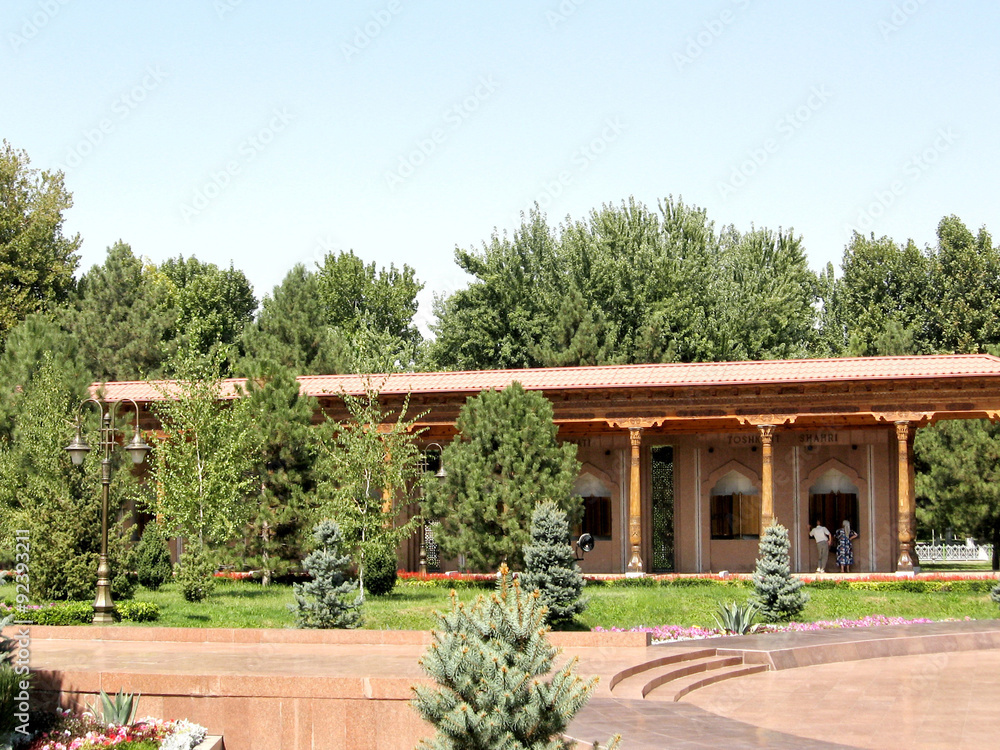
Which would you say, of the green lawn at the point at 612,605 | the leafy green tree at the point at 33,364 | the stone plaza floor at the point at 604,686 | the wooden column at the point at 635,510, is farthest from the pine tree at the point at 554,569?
the leafy green tree at the point at 33,364

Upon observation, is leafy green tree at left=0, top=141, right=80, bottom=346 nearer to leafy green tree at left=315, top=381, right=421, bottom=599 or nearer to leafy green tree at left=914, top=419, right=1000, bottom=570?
leafy green tree at left=315, top=381, right=421, bottom=599

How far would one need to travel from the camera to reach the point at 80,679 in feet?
36.3

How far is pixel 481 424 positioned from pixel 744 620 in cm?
834

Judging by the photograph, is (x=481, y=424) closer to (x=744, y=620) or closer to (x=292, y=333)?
(x=744, y=620)

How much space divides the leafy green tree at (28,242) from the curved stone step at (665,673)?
30346 mm

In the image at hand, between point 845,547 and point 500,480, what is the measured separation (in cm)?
873

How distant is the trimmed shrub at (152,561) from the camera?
22.5 meters

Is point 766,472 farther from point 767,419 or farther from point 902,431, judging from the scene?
point 902,431

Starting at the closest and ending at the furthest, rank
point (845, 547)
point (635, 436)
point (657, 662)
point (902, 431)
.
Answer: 1. point (657, 662)
2. point (902, 431)
3. point (635, 436)
4. point (845, 547)

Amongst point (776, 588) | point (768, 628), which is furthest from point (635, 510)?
point (768, 628)

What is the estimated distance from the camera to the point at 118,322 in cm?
4300

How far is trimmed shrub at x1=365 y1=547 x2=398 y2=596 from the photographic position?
2044cm

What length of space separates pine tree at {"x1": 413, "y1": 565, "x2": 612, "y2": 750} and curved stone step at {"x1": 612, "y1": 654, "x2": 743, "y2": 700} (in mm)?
4085

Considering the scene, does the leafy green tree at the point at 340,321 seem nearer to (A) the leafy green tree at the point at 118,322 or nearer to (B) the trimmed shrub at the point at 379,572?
(A) the leafy green tree at the point at 118,322
